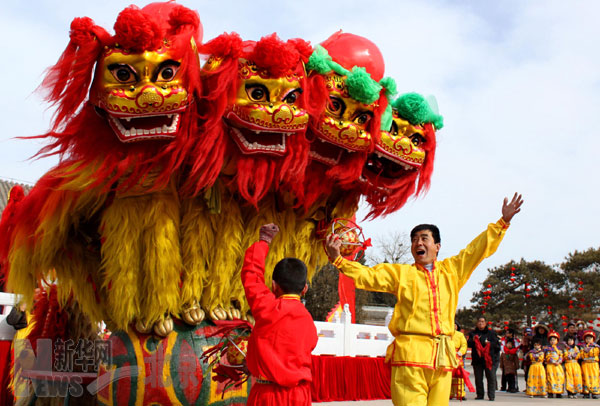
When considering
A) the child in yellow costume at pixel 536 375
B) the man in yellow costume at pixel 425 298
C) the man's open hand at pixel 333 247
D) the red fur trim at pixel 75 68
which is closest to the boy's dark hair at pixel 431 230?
the man in yellow costume at pixel 425 298

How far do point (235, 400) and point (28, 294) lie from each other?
5.58ft

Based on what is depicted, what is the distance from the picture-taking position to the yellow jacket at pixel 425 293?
3.79m

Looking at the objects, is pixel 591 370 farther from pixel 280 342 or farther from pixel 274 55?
pixel 280 342

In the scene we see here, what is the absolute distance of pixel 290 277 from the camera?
3.32m

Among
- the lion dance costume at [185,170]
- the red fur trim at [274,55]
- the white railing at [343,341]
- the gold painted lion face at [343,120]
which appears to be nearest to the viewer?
the lion dance costume at [185,170]

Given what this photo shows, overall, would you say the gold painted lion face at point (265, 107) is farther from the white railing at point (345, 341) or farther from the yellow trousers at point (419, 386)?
the white railing at point (345, 341)

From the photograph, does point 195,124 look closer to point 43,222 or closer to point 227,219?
point 227,219

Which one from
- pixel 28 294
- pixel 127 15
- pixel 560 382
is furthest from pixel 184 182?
pixel 560 382

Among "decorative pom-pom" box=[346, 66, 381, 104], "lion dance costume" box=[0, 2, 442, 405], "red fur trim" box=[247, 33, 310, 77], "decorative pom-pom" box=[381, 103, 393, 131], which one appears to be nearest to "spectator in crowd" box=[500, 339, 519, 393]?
"lion dance costume" box=[0, 2, 442, 405]

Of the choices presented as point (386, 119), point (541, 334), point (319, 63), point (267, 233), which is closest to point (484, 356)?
point (541, 334)

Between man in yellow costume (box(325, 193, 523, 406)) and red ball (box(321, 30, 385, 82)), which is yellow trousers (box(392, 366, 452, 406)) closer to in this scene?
man in yellow costume (box(325, 193, 523, 406))

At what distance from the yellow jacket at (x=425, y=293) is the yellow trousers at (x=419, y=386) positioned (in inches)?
2.0

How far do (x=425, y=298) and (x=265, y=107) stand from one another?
4.94ft

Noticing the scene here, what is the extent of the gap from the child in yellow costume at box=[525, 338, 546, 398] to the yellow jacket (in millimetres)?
8424
